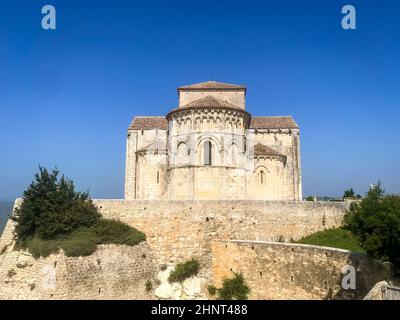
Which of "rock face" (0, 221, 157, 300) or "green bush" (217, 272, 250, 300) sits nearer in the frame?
"rock face" (0, 221, 157, 300)

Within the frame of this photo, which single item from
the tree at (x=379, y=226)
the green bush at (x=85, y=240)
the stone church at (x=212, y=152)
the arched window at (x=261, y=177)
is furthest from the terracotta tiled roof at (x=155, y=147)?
the tree at (x=379, y=226)

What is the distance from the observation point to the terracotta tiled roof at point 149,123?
32.8m

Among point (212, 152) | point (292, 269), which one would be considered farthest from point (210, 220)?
point (212, 152)

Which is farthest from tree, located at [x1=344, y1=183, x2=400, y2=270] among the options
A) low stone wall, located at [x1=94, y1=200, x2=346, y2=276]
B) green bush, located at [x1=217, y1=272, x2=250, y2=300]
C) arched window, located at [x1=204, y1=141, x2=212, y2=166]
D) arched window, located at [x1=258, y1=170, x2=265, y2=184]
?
arched window, located at [x1=258, y1=170, x2=265, y2=184]

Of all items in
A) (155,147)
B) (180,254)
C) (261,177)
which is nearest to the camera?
(180,254)

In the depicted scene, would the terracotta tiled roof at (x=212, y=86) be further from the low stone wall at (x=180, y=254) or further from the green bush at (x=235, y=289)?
the green bush at (x=235, y=289)

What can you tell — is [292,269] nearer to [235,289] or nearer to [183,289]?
[235,289]

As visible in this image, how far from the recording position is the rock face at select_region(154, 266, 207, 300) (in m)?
19.4

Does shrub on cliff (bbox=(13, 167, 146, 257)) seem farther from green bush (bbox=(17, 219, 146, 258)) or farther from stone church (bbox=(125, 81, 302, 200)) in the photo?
stone church (bbox=(125, 81, 302, 200))

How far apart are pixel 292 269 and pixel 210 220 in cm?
563

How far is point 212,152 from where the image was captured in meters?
25.8

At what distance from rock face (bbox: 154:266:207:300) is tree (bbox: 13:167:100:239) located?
5.11 m
